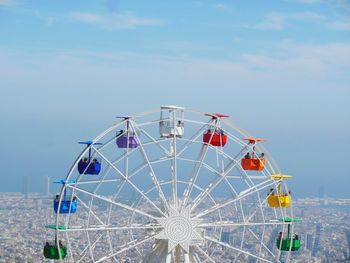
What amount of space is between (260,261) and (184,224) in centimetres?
183

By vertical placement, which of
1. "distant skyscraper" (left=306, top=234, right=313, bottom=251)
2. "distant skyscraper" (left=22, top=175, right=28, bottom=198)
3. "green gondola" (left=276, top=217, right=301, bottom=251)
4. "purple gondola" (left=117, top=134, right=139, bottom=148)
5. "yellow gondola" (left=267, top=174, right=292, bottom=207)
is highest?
"distant skyscraper" (left=22, top=175, right=28, bottom=198)

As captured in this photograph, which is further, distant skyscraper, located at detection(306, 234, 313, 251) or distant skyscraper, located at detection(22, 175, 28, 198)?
distant skyscraper, located at detection(22, 175, 28, 198)

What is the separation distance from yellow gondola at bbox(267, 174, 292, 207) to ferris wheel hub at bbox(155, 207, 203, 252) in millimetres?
1825

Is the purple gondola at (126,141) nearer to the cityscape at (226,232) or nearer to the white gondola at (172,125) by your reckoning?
the white gondola at (172,125)

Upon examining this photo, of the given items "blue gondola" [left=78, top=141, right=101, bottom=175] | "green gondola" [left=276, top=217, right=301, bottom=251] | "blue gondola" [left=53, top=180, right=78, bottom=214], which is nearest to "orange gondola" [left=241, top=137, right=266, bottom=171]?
"green gondola" [left=276, top=217, right=301, bottom=251]

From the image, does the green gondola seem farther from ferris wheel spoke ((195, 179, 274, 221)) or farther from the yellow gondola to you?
ferris wheel spoke ((195, 179, 274, 221))

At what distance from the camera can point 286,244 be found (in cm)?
2016

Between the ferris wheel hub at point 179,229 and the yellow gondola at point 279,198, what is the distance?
5.99 ft

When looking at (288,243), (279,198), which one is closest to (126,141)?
(279,198)

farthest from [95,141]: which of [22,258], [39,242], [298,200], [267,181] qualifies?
[298,200]

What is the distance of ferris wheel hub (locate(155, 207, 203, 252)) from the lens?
748 inches

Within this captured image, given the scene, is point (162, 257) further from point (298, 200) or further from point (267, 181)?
point (298, 200)

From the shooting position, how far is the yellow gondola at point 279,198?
19.9 m

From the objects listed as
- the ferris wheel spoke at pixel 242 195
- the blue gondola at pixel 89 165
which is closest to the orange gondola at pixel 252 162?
the ferris wheel spoke at pixel 242 195
